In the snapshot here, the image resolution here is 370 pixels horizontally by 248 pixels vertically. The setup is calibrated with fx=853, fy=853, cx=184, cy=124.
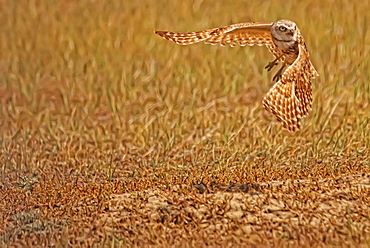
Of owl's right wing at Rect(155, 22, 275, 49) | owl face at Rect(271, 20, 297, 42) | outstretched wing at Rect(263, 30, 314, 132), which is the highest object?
owl face at Rect(271, 20, 297, 42)

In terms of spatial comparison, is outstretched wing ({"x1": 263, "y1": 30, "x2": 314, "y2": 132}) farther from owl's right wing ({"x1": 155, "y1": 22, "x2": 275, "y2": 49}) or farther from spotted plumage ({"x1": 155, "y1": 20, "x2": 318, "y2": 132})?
owl's right wing ({"x1": 155, "y1": 22, "x2": 275, "y2": 49})

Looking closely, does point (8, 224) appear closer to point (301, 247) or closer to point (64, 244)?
point (64, 244)

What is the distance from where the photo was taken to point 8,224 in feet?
13.5

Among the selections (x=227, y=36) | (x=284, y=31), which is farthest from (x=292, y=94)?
(x=227, y=36)

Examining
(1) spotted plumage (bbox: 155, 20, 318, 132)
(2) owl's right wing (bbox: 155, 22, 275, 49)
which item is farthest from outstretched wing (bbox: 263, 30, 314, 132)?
(2) owl's right wing (bbox: 155, 22, 275, 49)

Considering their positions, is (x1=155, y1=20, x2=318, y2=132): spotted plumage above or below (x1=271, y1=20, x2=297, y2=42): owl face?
below

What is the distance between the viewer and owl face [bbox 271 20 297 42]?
12.4ft

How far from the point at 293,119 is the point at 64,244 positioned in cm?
118

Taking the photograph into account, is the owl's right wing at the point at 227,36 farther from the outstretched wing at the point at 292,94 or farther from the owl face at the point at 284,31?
the outstretched wing at the point at 292,94

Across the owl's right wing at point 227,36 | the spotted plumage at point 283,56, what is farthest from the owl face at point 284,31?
the owl's right wing at point 227,36

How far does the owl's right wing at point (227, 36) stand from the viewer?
3930mm

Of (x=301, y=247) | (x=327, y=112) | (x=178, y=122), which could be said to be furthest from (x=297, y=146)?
(x=301, y=247)

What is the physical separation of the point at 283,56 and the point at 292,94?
0.97 feet

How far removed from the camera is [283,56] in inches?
155
